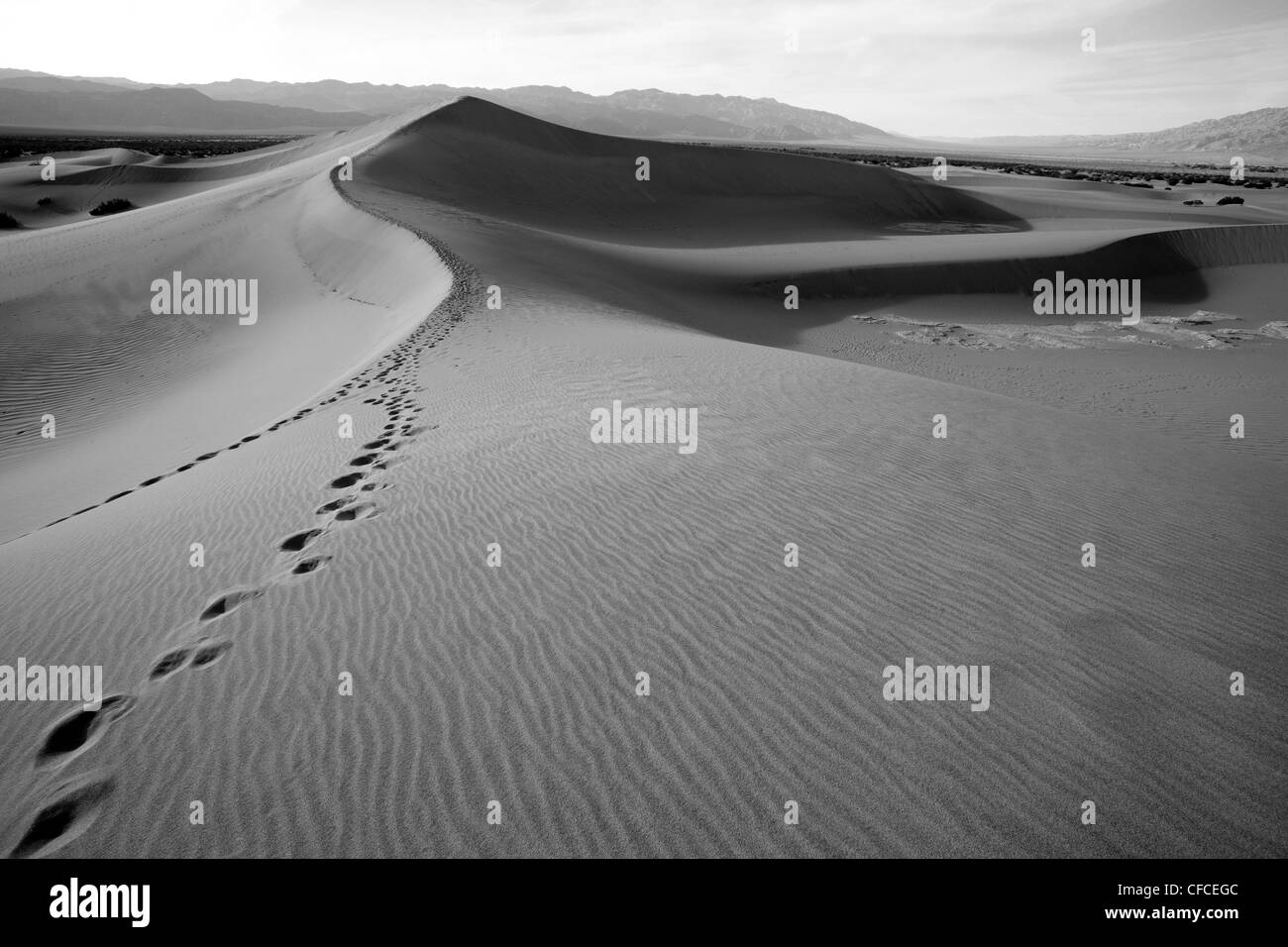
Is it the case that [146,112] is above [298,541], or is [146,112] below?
above

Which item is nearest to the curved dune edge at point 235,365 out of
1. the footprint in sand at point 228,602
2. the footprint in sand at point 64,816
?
the footprint in sand at point 228,602

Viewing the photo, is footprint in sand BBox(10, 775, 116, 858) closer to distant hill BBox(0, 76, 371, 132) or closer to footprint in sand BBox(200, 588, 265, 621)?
footprint in sand BBox(200, 588, 265, 621)

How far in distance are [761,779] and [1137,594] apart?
7.70ft

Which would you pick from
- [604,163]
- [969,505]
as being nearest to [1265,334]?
[969,505]

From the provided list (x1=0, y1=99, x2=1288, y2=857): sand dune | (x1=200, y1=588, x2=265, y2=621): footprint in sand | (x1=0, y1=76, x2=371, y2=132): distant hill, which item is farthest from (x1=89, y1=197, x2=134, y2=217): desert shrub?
(x1=0, y1=76, x2=371, y2=132): distant hill

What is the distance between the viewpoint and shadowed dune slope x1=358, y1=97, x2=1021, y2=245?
28.8 metres

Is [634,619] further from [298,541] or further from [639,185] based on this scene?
[639,185]

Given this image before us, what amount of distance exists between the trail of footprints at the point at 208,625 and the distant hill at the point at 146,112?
142m

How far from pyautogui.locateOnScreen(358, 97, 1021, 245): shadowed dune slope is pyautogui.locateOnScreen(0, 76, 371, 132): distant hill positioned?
110221 millimetres

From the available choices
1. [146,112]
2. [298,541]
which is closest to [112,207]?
[298,541]

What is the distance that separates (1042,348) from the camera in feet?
47.5

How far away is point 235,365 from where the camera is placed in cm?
1292

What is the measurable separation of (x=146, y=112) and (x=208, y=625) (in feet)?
568
